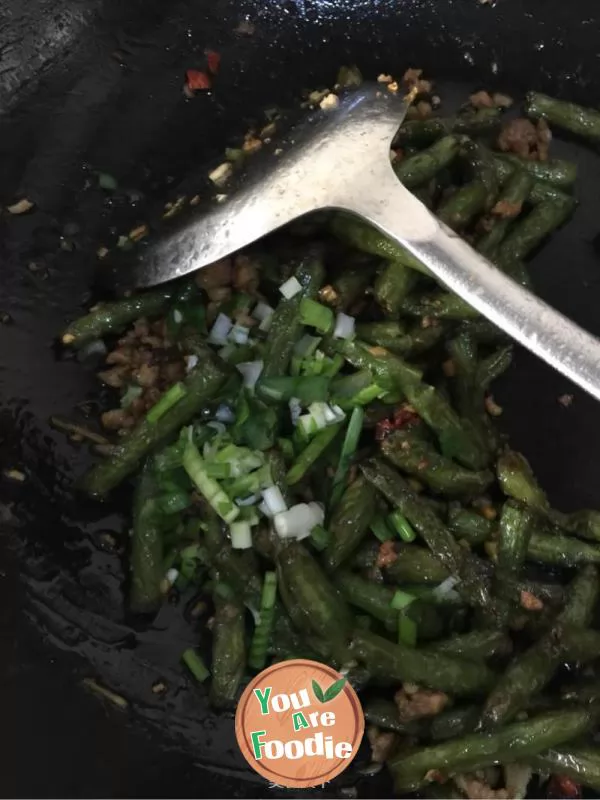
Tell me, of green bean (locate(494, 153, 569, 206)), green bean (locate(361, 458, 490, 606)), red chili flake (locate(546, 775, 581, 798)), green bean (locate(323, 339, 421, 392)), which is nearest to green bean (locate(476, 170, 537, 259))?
green bean (locate(494, 153, 569, 206))

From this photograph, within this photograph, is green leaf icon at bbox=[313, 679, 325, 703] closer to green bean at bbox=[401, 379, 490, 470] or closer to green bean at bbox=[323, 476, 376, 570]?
green bean at bbox=[323, 476, 376, 570]

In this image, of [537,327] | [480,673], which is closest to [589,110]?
[537,327]

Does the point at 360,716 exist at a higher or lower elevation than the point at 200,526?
lower

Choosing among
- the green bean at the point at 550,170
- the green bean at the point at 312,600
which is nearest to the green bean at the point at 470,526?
the green bean at the point at 312,600

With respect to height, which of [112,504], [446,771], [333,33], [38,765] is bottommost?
[446,771]

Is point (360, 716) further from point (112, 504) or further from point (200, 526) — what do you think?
point (112, 504)

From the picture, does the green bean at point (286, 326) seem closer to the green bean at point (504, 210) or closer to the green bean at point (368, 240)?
the green bean at point (368, 240)
